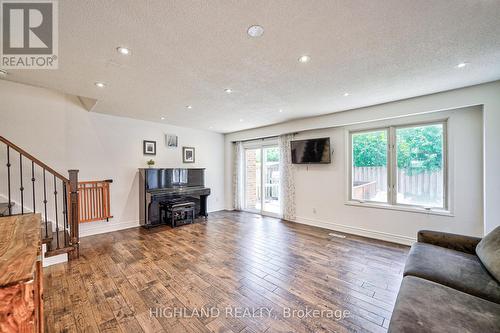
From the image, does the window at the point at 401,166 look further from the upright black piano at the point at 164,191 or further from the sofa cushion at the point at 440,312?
the upright black piano at the point at 164,191

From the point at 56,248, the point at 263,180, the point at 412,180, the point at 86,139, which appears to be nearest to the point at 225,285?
the point at 56,248

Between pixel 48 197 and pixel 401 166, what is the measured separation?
642 cm

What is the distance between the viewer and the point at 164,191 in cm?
459

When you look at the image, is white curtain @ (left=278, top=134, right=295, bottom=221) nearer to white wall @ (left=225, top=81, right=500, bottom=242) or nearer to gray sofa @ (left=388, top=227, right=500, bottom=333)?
white wall @ (left=225, top=81, right=500, bottom=242)

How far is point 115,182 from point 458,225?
6328mm

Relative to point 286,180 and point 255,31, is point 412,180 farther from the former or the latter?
point 255,31

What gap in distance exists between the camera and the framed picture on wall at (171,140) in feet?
16.9

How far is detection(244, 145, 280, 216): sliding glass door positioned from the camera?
5.70 m

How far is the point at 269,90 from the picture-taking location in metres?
2.93

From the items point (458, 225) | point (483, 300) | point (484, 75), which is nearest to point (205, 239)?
point (483, 300)

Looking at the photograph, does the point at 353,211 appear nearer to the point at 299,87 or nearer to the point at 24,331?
the point at 299,87

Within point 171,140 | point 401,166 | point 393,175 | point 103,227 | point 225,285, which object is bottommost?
point 225,285

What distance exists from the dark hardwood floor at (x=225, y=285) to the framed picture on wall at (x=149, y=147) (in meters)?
2.03

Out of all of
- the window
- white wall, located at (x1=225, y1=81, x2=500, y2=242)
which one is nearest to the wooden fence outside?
the window
